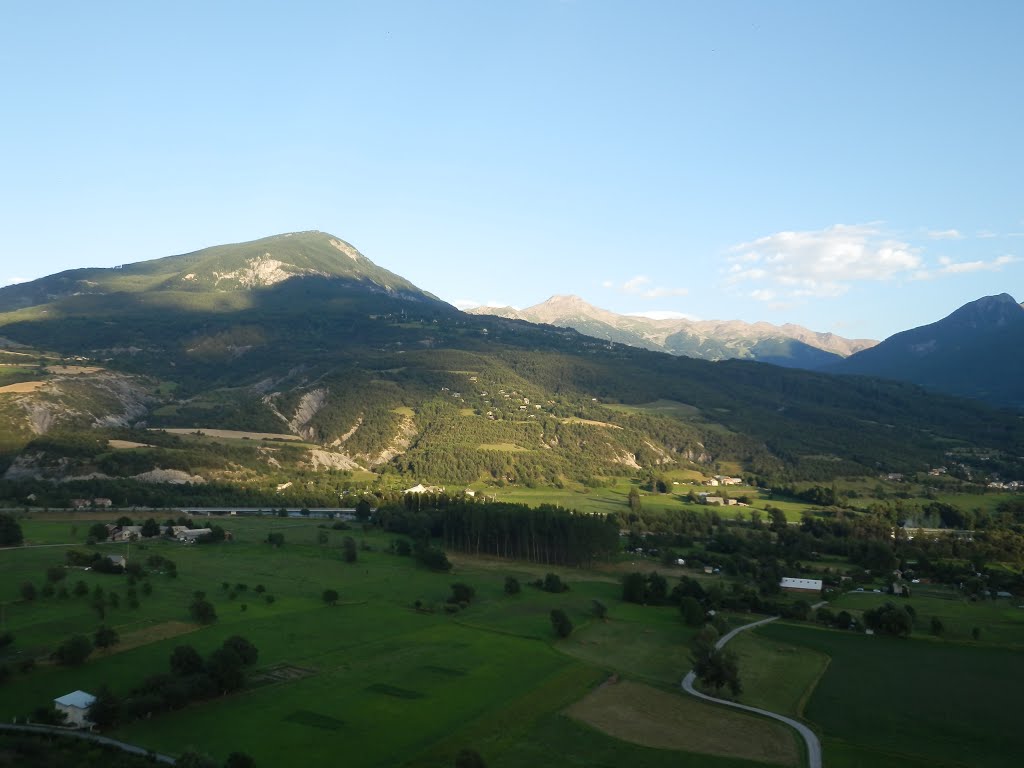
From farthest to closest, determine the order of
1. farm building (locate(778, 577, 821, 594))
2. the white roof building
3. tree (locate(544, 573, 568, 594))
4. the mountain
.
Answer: the mountain
the white roof building
farm building (locate(778, 577, 821, 594))
tree (locate(544, 573, 568, 594))

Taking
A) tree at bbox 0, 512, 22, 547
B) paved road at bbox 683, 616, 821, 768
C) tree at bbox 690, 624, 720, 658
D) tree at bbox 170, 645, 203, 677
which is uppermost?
tree at bbox 0, 512, 22, 547

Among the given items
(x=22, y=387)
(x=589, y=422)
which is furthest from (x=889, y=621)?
(x=22, y=387)

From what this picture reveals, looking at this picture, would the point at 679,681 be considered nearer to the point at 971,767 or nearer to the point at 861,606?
the point at 971,767


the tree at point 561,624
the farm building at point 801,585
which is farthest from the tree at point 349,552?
the farm building at point 801,585

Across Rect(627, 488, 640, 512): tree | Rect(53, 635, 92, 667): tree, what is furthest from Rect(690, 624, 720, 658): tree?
Rect(627, 488, 640, 512): tree

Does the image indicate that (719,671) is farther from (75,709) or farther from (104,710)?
(75,709)

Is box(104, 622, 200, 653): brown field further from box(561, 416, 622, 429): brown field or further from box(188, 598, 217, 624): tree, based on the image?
box(561, 416, 622, 429): brown field

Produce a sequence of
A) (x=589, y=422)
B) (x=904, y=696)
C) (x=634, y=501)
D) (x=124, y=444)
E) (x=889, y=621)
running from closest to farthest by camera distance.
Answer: (x=904, y=696), (x=889, y=621), (x=634, y=501), (x=124, y=444), (x=589, y=422)
